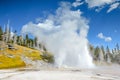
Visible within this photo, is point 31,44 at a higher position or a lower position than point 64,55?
higher

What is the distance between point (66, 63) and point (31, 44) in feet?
240

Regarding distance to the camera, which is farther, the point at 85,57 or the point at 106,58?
the point at 106,58

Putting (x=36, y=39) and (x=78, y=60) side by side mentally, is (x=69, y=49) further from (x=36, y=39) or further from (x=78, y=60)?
(x=36, y=39)

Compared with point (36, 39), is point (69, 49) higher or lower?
lower

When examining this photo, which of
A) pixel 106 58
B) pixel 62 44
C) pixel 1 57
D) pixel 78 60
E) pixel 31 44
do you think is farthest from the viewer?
pixel 106 58

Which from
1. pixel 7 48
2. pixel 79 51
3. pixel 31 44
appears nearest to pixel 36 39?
pixel 31 44

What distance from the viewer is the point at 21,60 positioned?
4003 inches

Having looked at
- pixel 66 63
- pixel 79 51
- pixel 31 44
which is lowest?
pixel 66 63

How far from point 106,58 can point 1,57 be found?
409 feet

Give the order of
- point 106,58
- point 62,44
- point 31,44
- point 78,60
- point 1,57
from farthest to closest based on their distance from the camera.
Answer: point 106,58 → point 31,44 → point 62,44 → point 78,60 → point 1,57

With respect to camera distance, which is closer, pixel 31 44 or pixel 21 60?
pixel 21 60

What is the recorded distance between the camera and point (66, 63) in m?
117

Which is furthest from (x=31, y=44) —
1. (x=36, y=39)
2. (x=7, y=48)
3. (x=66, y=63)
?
(x=66, y=63)

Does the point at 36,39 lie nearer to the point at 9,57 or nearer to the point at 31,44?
the point at 31,44
